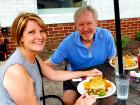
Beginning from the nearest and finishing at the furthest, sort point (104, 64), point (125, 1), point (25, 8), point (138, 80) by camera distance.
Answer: point (138, 80)
point (104, 64)
point (25, 8)
point (125, 1)

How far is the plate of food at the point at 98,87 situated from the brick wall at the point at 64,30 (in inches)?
149

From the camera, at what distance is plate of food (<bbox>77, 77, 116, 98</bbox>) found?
107 inches

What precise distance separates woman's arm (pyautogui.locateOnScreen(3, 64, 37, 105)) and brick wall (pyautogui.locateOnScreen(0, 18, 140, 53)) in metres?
3.99

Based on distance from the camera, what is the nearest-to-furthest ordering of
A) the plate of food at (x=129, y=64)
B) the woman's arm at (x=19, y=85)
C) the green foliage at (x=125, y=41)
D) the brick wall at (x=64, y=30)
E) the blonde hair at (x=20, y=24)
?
the woman's arm at (x=19, y=85), the blonde hair at (x=20, y=24), the plate of food at (x=129, y=64), the brick wall at (x=64, y=30), the green foliage at (x=125, y=41)

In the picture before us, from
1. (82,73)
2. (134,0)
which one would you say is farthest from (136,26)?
(82,73)

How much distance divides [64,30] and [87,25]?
3535 millimetres

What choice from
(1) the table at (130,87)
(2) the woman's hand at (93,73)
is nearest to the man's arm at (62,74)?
(2) the woman's hand at (93,73)

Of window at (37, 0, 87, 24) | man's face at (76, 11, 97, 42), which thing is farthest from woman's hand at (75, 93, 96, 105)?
window at (37, 0, 87, 24)

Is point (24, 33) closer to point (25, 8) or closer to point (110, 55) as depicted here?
point (110, 55)

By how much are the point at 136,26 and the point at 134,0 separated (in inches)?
23.0

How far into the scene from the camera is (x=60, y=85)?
5.54 m

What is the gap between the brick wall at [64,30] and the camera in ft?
22.5

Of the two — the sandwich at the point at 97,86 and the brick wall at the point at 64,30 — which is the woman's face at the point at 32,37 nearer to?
the sandwich at the point at 97,86

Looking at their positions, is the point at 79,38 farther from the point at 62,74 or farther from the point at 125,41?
the point at 125,41
